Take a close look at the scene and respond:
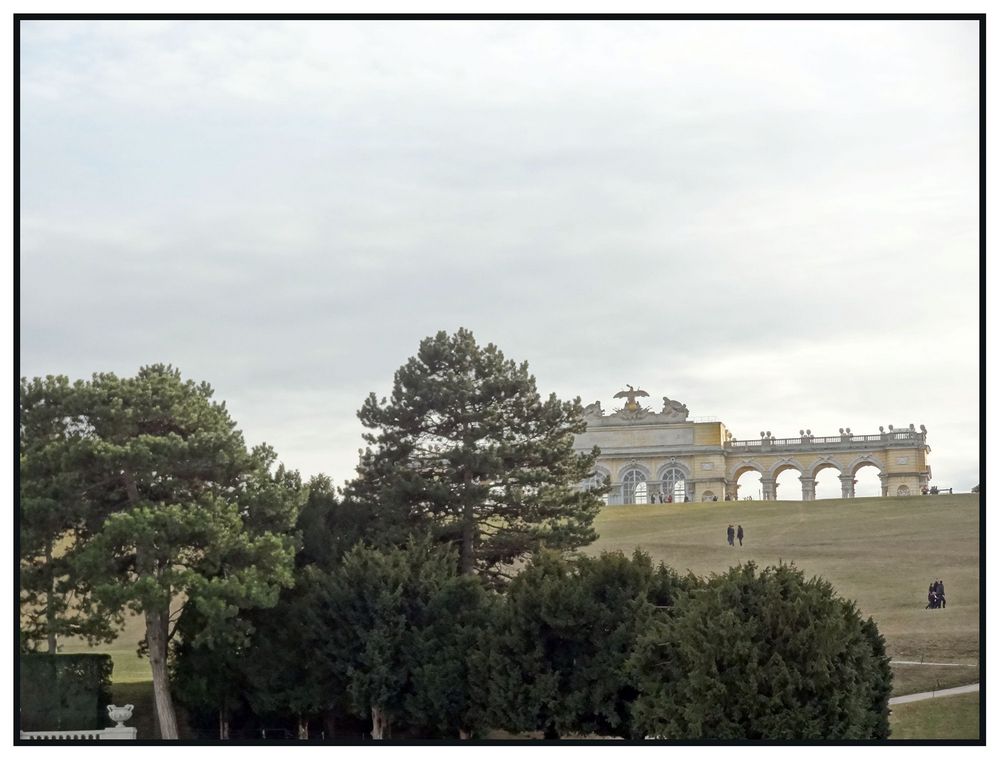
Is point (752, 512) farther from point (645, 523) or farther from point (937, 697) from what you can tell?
point (937, 697)

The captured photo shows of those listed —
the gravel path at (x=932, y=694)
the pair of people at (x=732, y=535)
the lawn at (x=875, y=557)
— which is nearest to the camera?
the gravel path at (x=932, y=694)

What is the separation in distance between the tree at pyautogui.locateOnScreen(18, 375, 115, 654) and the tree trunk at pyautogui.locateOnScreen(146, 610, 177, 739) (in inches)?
41.2

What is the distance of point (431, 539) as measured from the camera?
38.8m

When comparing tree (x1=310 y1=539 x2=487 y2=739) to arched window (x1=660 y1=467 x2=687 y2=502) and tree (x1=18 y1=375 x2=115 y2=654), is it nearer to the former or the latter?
tree (x1=18 y1=375 x2=115 y2=654)

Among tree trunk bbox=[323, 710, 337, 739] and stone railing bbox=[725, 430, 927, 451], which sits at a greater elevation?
stone railing bbox=[725, 430, 927, 451]

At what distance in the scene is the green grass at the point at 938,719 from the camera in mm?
30375

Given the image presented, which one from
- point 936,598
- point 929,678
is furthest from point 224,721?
point 936,598

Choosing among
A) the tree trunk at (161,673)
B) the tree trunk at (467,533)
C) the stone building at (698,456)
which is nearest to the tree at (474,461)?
the tree trunk at (467,533)

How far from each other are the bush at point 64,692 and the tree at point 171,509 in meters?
1.35

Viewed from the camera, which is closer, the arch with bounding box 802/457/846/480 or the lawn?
the lawn

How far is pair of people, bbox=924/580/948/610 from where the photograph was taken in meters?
42.3

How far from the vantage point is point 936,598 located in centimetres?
4241

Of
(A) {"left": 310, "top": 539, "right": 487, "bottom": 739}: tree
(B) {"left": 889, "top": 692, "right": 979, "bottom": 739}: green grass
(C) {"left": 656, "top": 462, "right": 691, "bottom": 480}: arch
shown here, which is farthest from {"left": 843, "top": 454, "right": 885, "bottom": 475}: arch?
(A) {"left": 310, "top": 539, "right": 487, "bottom": 739}: tree

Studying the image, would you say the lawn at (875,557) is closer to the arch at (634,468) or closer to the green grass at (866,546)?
the green grass at (866,546)
